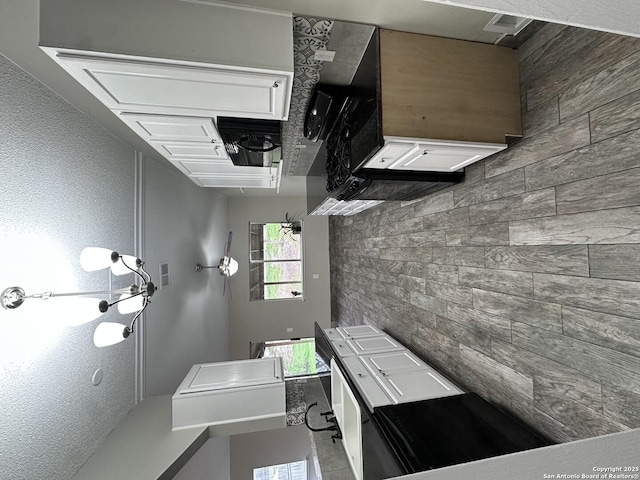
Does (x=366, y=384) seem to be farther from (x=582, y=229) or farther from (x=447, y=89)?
(x=447, y=89)

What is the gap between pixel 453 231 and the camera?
1817mm

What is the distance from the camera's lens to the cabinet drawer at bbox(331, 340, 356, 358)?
7.07 ft

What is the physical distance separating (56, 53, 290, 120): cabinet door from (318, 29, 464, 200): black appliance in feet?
1.52

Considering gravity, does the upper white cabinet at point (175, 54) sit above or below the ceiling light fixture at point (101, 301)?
above

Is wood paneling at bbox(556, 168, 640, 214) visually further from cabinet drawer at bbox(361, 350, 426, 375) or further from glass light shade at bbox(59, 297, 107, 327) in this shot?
glass light shade at bbox(59, 297, 107, 327)

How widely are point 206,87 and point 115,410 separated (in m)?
2.42

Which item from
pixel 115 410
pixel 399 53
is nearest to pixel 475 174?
pixel 399 53

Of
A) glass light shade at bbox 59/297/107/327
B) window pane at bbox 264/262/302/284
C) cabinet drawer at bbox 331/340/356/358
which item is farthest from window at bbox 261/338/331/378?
glass light shade at bbox 59/297/107/327

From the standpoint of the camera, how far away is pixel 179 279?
3.12 m

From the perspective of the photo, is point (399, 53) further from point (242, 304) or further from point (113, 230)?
point (242, 304)

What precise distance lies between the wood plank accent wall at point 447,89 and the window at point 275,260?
4537mm

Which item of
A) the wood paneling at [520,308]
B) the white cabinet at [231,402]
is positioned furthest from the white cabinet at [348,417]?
the wood paneling at [520,308]

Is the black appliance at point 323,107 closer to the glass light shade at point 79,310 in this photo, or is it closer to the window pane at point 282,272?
the glass light shade at point 79,310

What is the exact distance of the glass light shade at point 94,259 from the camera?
1302 millimetres
